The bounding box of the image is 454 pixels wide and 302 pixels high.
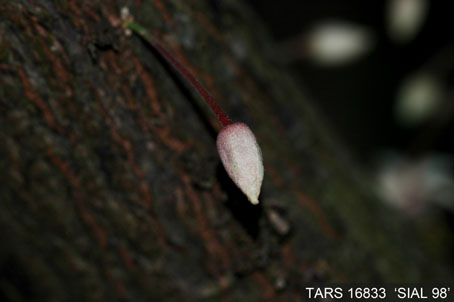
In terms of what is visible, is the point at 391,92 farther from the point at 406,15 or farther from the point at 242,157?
the point at 242,157

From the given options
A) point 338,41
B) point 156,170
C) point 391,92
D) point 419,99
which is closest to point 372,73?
point 391,92

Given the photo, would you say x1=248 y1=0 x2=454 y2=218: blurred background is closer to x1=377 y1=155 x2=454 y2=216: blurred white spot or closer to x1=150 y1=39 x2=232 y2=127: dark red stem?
x1=377 y1=155 x2=454 y2=216: blurred white spot

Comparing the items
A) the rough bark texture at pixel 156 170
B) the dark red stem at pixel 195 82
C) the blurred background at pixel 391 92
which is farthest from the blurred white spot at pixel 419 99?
the dark red stem at pixel 195 82

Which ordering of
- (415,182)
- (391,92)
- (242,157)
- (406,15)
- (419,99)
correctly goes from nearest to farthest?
(242,157) → (406,15) → (419,99) → (415,182) → (391,92)

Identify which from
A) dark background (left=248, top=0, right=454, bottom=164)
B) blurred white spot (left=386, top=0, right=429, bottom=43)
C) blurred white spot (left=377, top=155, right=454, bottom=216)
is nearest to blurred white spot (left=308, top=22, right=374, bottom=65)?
blurred white spot (left=386, top=0, right=429, bottom=43)

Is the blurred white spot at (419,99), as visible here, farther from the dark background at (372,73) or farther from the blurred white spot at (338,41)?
the blurred white spot at (338,41)
